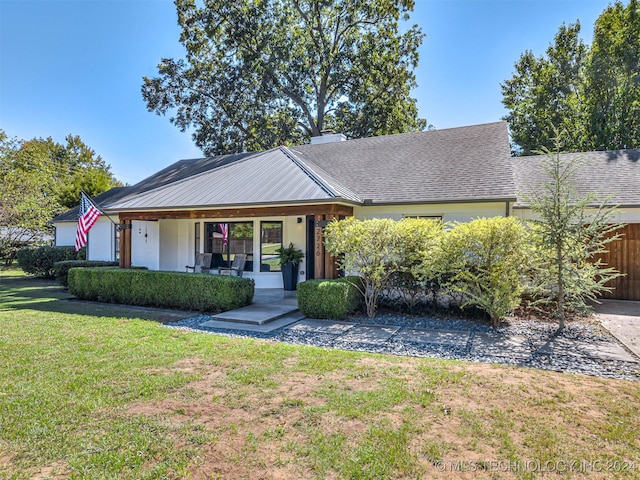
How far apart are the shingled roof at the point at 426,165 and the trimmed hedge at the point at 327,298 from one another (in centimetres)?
352

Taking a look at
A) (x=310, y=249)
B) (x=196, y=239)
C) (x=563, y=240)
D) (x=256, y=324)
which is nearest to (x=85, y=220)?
(x=196, y=239)

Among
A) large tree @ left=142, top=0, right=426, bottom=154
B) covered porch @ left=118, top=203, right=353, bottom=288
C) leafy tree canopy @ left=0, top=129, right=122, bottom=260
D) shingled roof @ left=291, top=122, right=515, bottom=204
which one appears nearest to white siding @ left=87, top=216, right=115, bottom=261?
covered porch @ left=118, top=203, right=353, bottom=288

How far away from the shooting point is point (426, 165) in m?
12.3

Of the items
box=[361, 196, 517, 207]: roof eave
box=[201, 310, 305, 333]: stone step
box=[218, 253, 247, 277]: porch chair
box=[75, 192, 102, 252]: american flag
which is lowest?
box=[201, 310, 305, 333]: stone step

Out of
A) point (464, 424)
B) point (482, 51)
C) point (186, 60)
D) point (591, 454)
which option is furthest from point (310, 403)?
point (186, 60)

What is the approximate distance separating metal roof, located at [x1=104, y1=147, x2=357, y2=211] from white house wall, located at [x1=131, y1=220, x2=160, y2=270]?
2.58 m

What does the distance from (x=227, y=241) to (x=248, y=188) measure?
2.77m

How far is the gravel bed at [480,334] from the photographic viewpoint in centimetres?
522

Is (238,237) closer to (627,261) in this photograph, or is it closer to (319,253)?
(319,253)

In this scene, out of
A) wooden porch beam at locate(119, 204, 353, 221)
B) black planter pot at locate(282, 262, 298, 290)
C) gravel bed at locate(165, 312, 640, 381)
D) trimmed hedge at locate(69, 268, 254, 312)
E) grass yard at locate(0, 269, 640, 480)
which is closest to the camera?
grass yard at locate(0, 269, 640, 480)

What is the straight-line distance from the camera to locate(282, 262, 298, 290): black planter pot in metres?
12.0

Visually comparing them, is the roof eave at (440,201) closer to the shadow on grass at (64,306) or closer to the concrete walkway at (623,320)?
the concrete walkway at (623,320)

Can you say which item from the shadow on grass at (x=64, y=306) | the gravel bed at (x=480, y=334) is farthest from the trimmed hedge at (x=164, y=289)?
the gravel bed at (x=480, y=334)

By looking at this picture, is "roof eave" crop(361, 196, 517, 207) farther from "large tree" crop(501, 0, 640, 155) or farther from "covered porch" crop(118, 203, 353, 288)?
"large tree" crop(501, 0, 640, 155)
